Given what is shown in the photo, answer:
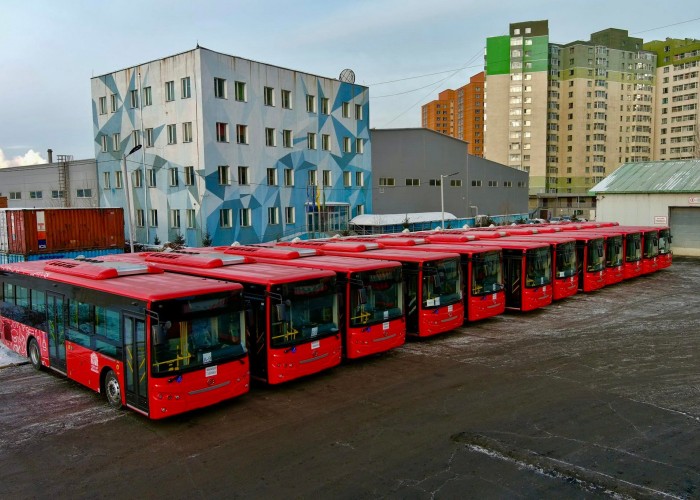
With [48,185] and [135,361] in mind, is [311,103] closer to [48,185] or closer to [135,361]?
[48,185]

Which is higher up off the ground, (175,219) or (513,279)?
(175,219)

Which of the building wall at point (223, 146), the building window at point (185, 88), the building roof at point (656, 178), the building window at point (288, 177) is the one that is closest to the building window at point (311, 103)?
the building wall at point (223, 146)

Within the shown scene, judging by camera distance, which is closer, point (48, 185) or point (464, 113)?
point (48, 185)

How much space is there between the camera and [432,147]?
61.8 metres

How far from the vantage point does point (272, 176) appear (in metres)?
46.7

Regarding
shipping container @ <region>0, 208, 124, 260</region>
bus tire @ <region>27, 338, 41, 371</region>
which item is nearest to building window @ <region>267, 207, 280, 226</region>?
shipping container @ <region>0, 208, 124, 260</region>

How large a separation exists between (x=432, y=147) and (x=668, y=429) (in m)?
54.3

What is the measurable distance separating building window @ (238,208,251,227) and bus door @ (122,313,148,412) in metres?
34.5

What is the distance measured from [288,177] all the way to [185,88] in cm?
1104

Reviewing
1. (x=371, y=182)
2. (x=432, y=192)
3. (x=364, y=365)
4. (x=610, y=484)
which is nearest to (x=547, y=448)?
(x=610, y=484)

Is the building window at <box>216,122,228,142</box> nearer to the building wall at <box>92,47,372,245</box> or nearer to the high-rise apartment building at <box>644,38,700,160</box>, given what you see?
the building wall at <box>92,47,372,245</box>

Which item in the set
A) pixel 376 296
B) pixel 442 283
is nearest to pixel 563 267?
pixel 442 283

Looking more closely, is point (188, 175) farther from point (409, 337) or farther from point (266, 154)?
point (409, 337)

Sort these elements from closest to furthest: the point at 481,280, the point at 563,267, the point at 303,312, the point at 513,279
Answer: the point at 303,312
the point at 481,280
the point at 513,279
the point at 563,267
